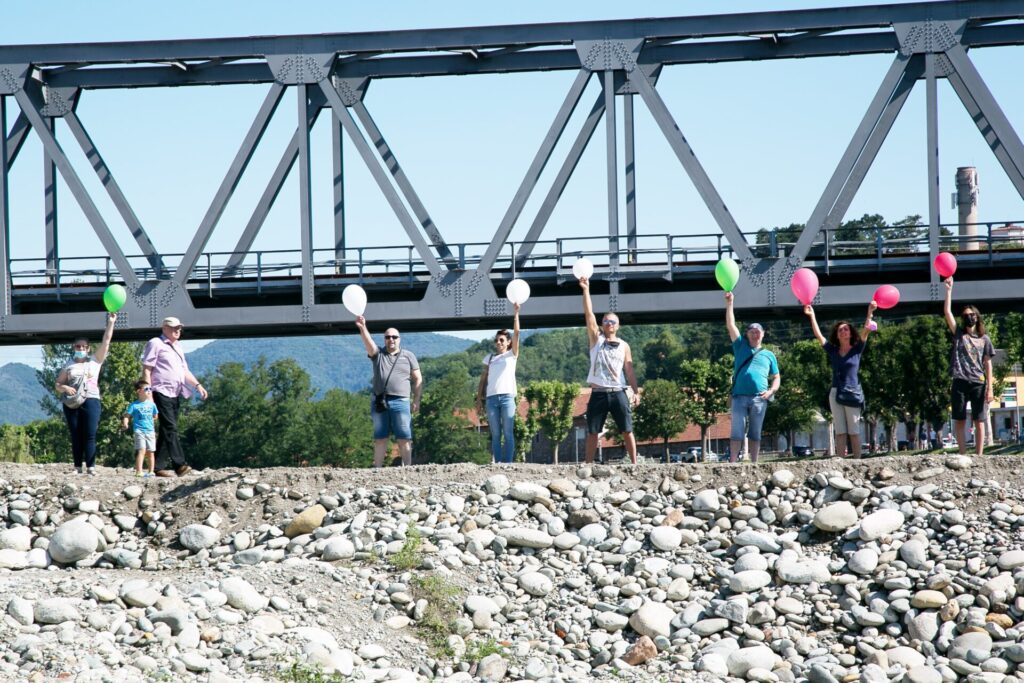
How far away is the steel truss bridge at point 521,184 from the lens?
2070 centimetres

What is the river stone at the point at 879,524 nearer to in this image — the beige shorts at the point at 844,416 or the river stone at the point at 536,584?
the beige shorts at the point at 844,416

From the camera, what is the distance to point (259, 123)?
2167 centimetres

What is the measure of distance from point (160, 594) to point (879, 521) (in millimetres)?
6441

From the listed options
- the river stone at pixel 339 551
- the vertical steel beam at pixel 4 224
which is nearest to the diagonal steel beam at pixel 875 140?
the river stone at pixel 339 551

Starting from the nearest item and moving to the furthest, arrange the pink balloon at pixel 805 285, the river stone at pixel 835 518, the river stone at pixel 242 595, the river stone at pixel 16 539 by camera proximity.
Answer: the river stone at pixel 242 595
the river stone at pixel 835 518
the river stone at pixel 16 539
the pink balloon at pixel 805 285

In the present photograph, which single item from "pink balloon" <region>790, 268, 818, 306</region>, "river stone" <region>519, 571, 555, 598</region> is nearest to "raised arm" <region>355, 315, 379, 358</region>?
"river stone" <region>519, 571, 555, 598</region>

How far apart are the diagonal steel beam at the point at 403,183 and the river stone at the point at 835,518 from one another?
10649 millimetres

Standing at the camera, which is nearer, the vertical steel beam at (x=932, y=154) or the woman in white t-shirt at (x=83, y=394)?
the woman in white t-shirt at (x=83, y=394)

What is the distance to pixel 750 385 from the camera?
13.5 m

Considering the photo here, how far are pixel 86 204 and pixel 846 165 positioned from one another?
12500mm

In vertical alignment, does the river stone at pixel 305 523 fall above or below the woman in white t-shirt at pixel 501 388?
below

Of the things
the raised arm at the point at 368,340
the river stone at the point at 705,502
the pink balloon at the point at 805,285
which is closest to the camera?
the river stone at the point at 705,502

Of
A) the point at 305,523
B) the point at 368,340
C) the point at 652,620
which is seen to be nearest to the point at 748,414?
the point at 652,620

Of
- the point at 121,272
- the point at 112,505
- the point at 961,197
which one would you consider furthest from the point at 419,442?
the point at 112,505
